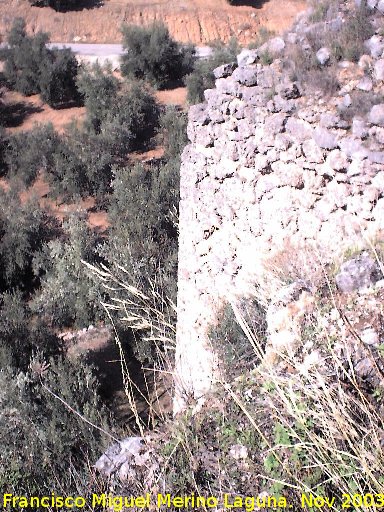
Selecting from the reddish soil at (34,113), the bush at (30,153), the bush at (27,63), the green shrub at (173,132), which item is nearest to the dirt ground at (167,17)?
the bush at (27,63)

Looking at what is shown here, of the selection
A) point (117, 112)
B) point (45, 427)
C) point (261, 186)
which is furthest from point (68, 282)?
point (117, 112)

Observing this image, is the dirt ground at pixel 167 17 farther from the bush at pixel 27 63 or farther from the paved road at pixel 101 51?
the bush at pixel 27 63

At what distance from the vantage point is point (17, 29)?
20.6m

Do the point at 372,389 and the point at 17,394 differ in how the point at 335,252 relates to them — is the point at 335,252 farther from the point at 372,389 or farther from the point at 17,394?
the point at 17,394

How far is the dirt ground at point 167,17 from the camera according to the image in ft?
74.6

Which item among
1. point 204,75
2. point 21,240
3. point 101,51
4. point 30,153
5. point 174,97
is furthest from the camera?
point 101,51

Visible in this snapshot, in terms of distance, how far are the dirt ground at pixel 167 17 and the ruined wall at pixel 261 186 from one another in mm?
19158

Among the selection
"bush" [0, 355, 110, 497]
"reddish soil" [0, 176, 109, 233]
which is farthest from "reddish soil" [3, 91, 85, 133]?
"bush" [0, 355, 110, 497]

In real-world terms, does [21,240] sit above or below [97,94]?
below

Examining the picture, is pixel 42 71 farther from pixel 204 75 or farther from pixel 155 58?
pixel 204 75

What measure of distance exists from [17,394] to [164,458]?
360 centimetres

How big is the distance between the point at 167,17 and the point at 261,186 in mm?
21647

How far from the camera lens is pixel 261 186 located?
4.47 m

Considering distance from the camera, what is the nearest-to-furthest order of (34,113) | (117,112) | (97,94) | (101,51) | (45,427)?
(45,427)
(117,112)
(97,94)
(34,113)
(101,51)
